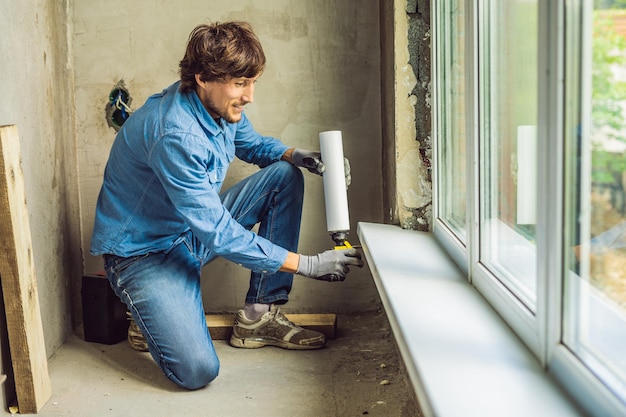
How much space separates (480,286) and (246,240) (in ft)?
2.88

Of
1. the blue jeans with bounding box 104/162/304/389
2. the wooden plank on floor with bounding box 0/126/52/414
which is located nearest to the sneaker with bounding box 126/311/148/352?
the blue jeans with bounding box 104/162/304/389

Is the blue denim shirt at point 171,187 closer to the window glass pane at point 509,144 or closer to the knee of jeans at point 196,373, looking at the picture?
the knee of jeans at point 196,373

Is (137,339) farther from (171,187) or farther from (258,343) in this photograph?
(171,187)

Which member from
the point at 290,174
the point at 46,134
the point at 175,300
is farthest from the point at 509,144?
the point at 46,134

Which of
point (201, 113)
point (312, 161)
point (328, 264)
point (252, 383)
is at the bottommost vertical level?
point (252, 383)

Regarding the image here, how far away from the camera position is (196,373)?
2.56m

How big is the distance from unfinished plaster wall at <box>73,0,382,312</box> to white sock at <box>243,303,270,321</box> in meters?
0.49

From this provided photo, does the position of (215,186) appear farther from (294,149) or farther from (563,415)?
(563,415)

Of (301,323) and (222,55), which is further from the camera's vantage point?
Result: (301,323)

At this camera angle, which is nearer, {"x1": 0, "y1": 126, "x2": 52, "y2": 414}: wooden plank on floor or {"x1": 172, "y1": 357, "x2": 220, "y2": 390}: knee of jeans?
{"x1": 0, "y1": 126, "x2": 52, "y2": 414}: wooden plank on floor

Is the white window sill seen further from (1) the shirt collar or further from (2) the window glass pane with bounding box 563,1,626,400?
(1) the shirt collar

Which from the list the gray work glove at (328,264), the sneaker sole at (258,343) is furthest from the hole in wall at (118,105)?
the gray work glove at (328,264)

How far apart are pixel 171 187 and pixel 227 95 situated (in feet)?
1.25

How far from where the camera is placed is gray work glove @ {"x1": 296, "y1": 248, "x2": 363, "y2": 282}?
255 cm
